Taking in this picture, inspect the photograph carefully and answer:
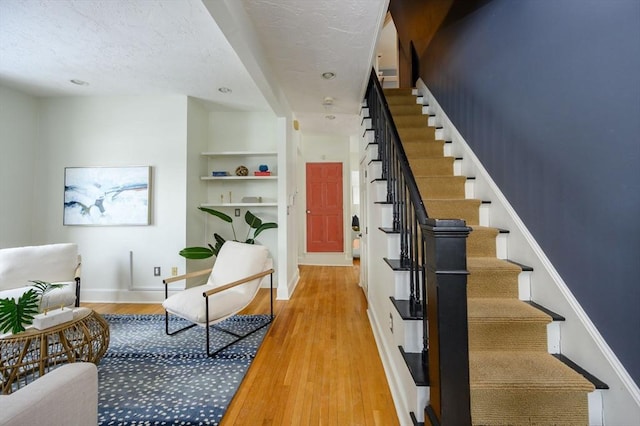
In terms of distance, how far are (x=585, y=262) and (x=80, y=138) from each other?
524cm

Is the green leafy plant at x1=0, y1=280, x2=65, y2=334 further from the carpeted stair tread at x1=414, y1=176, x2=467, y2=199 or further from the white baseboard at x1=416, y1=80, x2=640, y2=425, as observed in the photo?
the white baseboard at x1=416, y1=80, x2=640, y2=425

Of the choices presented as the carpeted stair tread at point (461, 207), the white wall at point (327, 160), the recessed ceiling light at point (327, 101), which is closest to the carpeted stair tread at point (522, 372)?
the carpeted stair tread at point (461, 207)

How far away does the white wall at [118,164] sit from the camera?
3430 mm

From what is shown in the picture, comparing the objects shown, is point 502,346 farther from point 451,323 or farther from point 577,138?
point 577,138

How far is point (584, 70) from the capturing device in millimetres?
1310

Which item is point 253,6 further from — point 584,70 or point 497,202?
point 497,202

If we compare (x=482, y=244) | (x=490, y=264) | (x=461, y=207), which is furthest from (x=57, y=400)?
(x=461, y=207)

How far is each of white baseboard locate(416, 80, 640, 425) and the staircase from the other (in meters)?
0.06

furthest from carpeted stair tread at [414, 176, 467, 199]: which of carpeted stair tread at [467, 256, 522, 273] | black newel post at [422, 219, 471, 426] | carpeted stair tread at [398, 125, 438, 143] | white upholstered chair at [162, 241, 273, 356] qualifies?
white upholstered chair at [162, 241, 273, 356]

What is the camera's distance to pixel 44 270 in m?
2.63

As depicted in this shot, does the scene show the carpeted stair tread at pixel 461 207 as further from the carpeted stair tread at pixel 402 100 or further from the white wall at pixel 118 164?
the white wall at pixel 118 164

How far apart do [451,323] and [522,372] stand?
650mm

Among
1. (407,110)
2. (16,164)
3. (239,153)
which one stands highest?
(407,110)

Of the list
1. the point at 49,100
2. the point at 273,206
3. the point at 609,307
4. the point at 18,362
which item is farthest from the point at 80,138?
the point at 609,307
